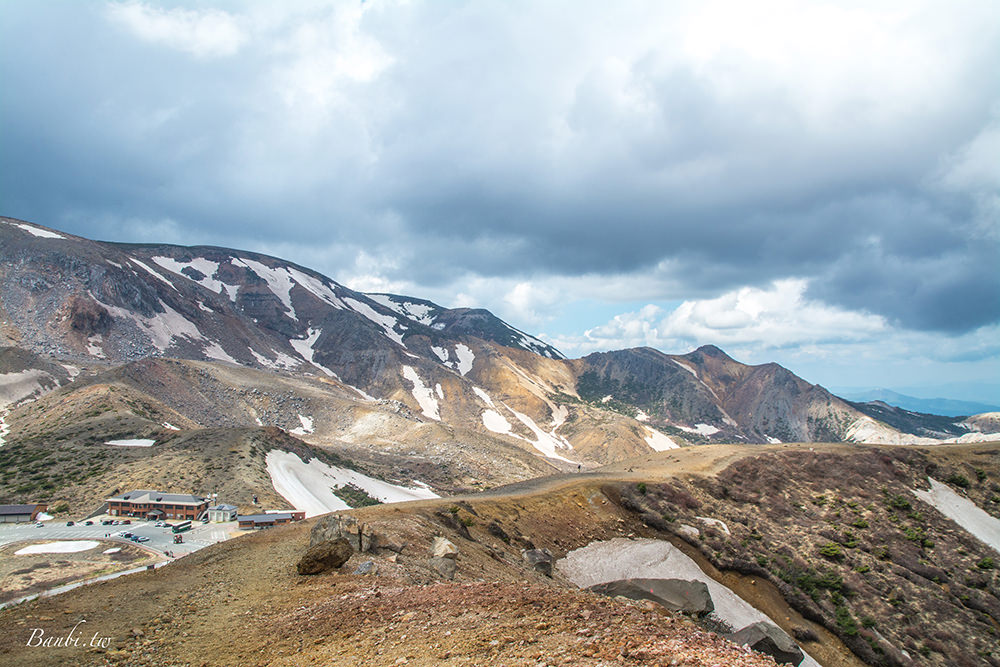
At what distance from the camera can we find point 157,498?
43.8 m

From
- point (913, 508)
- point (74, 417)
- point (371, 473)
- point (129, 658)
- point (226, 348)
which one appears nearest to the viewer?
point (129, 658)

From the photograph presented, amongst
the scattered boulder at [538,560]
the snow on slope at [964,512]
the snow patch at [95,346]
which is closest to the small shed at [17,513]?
the scattered boulder at [538,560]

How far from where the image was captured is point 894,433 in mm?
170000

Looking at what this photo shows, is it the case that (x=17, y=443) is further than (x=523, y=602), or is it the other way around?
(x=17, y=443)

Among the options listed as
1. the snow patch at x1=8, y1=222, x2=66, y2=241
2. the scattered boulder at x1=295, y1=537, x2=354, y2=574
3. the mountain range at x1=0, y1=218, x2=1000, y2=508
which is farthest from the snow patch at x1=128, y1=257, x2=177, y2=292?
the scattered boulder at x1=295, y1=537, x2=354, y2=574

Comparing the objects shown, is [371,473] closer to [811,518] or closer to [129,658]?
[811,518]

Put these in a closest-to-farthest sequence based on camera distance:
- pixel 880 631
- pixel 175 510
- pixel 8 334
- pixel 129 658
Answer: pixel 129 658
pixel 880 631
pixel 175 510
pixel 8 334

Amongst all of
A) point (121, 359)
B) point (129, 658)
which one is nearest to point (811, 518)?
point (129, 658)

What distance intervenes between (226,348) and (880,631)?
163230 millimetres

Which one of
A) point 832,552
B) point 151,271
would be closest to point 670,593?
point 832,552

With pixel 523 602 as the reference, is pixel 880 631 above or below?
below

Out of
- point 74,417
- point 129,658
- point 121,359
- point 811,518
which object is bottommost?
point 811,518

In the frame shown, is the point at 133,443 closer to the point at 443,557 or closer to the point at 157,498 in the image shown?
the point at 157,498

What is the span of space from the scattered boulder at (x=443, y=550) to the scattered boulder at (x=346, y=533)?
2.22 m
